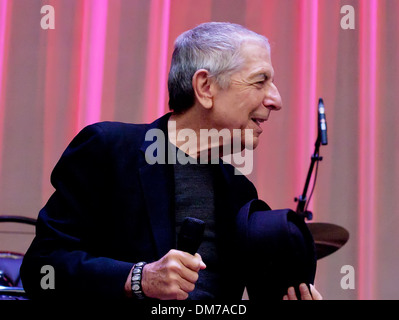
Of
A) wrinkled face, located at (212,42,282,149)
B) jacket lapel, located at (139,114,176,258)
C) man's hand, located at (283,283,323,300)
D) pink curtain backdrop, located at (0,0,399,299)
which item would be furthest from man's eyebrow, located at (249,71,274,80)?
pink curtain backdrop, located at (0,0,399,299)

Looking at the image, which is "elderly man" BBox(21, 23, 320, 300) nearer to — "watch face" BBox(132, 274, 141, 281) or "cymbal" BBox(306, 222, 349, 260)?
"watch face" BBox(132, 274, 141, 281)

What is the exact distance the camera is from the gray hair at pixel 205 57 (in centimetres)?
152

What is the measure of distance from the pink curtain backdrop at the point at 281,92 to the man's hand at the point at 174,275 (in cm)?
135

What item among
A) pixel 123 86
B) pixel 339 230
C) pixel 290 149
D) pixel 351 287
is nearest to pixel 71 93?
pixel 123 86

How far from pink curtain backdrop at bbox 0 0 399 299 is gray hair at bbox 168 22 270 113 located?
2.81ft

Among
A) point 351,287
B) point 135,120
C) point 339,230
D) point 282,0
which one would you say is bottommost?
point 351,287

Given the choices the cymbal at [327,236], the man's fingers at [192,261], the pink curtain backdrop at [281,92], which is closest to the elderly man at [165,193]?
the man's fingers at [192,261]

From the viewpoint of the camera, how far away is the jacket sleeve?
1225mm

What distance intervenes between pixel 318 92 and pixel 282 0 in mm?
438

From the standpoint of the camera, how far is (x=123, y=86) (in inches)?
96.8

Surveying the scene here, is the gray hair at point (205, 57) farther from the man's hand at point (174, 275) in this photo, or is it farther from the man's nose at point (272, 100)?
the man's hand at point (174, 275)
